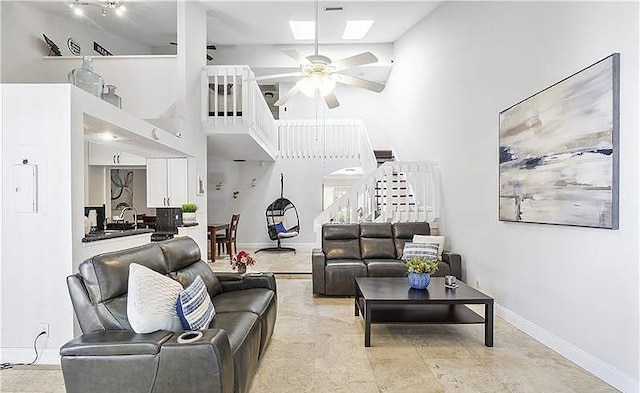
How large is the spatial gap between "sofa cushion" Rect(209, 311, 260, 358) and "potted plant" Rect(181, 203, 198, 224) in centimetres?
340

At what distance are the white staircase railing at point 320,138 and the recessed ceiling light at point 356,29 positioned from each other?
1.92m

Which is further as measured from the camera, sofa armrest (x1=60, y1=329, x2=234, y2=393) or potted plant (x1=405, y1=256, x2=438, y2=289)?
potted plant (x1=405, y1=256, x2=438, y2=289)

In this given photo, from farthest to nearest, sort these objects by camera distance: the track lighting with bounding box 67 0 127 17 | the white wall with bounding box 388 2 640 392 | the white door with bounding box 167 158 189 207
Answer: the white door with bounding box 167 158 189 207 → the track lighting with bounding box 67 0 127 17 → the white wall with bounding box 388 2 640 392

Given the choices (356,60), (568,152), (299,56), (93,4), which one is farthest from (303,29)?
(568,152)

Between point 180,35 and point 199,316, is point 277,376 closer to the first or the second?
point 199,316

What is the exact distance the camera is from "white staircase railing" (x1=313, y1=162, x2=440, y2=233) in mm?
6195

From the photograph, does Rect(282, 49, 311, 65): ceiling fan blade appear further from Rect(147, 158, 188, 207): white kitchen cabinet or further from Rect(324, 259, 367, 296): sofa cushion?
Rect(147, 158, 188, 207): white kitchen cabinet

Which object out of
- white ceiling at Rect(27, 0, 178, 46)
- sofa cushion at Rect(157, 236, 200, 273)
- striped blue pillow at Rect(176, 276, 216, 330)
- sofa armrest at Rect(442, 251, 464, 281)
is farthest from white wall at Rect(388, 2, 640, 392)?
white ceiling at Rect(27, 0, 178, 46)

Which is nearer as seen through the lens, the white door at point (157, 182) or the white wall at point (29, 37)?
the white wall at point (29, 37)

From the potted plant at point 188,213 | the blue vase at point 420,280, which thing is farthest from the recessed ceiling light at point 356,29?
the blue vase at point 420,280

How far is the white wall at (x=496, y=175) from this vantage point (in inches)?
98.1

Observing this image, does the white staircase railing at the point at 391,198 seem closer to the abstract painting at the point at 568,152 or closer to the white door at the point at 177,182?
the white door at the point at 177,182

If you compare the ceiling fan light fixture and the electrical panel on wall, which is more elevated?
the ceiling fan light fixture

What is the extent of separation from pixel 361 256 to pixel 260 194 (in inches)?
205
